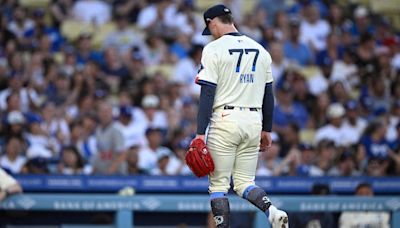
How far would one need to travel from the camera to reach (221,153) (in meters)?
7.78

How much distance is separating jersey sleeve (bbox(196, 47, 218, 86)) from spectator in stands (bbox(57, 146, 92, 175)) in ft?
15.1

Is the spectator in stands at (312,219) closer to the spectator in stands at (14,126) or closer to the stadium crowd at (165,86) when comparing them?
the stadium crowd at (165,86)

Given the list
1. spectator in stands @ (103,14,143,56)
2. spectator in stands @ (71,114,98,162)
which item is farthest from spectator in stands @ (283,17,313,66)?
spectator in stands @ (71,114,98,162)

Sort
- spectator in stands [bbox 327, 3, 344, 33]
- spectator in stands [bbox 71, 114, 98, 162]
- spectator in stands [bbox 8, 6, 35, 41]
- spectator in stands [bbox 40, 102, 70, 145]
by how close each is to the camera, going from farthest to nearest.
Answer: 1. spectator in stands [bbox 327, 3, 344, 33]
2. spectator in stands [bbox 8, 6, 35, 41]
3. spectator in stands [bbox 40, 102, 70, 145]
4. spectator in stands [bbox 71, 114, 98, 162]

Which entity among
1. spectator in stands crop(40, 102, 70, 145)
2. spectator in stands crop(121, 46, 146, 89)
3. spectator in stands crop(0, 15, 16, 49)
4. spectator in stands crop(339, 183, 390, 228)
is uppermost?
spectator in stands crop(0, 15, 16, 49)

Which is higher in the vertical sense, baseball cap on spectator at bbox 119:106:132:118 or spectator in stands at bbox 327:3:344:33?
spectator in stands at bbox 327:3:344:33

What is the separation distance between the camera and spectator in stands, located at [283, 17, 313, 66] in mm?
15508

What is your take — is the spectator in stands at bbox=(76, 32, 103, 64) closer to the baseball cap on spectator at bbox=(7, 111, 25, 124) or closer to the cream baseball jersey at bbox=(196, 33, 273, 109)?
the baseball cap on spectator at bbox=(7, 111, 25, 124)

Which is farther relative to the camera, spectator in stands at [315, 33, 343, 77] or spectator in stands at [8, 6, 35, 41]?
spectator in stands at [315, 33, 343, 77]

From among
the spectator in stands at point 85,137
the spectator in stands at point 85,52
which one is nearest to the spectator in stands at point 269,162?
the spectator in stands at point 85,137

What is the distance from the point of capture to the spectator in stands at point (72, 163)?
11984 mm

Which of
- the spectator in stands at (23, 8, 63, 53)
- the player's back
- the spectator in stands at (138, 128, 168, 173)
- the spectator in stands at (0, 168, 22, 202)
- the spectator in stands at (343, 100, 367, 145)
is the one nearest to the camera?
the player's back

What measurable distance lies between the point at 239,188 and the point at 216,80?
2.89ft

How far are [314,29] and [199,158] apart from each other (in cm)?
879
